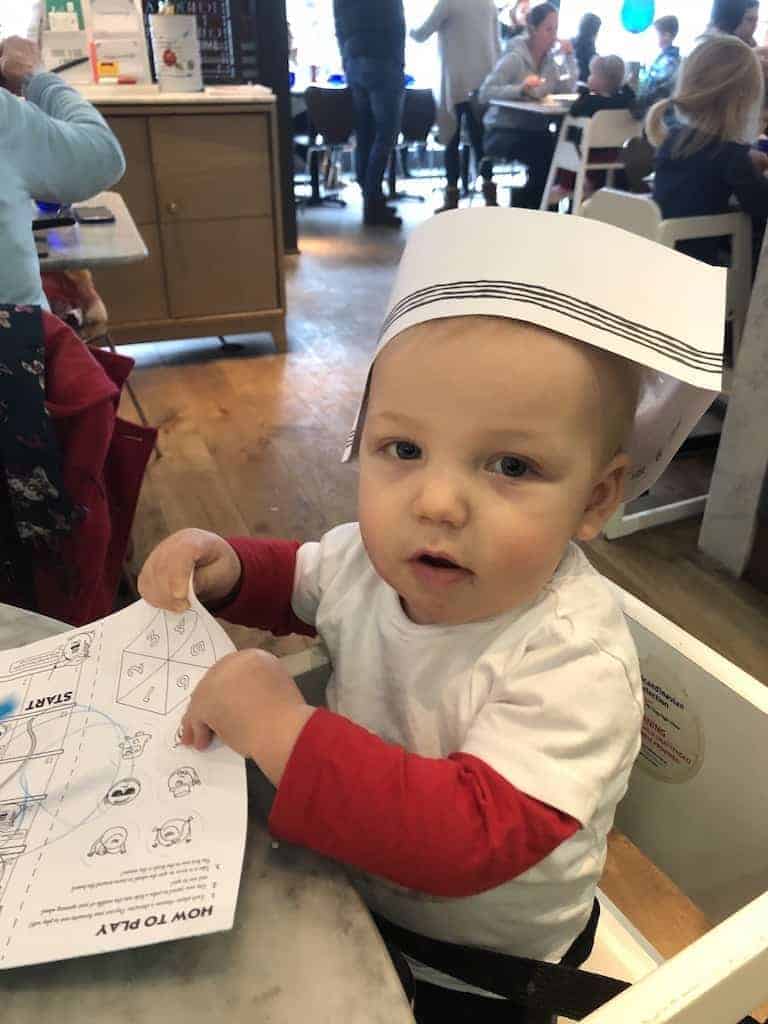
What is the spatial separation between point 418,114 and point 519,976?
21.9 feet

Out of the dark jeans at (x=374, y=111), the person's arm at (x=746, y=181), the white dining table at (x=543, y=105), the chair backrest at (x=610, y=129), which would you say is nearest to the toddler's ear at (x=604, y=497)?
the person's arm at (x=746, y=181)

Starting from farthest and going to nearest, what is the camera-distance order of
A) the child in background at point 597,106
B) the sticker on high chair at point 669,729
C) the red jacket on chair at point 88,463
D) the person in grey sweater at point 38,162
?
the child in background at point 597,106, the person in grey sweater at point 38,162, the red jacket on chair at point 88,463, the sticker on high chair at point 669,729

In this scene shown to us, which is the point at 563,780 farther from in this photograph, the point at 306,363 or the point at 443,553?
the point at 306,363

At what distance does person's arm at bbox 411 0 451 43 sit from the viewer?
5254mm

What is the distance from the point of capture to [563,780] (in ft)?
1.70

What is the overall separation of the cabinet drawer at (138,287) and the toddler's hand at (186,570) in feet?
8.49

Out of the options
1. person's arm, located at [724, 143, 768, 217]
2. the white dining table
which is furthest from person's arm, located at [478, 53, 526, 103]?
person's arm, located at [724, 143, 768, 217]

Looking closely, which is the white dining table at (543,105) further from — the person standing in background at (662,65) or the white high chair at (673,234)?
the white high chair at (673,234)

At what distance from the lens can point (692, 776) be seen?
0.74 m

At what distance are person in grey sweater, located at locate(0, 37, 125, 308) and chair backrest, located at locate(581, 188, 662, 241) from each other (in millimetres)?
1156

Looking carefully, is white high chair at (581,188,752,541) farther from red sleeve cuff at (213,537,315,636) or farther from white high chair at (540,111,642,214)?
red sleeve cuff at (213,537,315,636)

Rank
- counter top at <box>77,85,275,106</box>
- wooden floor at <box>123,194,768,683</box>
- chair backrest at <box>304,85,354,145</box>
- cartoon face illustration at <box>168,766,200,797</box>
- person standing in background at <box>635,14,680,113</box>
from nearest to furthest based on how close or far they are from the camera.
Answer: cartoon face illustration at <box>168,766,200,797</box> < wooden floor at <box>123,194,768,683</box> < counter top at <box>77,85,275,106</box> < person standing in background at <box>635,14,680,113</box> < chair backrest at <box>304,85,354,145</box>

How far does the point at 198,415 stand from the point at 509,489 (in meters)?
2.45

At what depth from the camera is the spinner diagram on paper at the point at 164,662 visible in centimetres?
57
